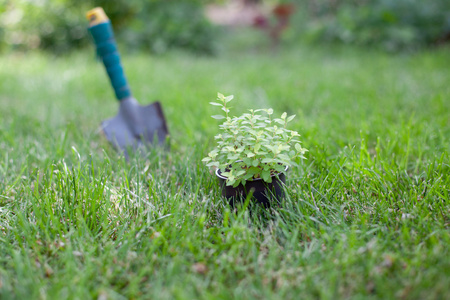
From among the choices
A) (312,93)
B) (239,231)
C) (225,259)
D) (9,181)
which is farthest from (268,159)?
(312,93)

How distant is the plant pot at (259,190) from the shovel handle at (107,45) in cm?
120

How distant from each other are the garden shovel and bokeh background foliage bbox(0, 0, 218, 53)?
3.91 m

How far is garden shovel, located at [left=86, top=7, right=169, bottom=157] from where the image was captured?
7.26 feet

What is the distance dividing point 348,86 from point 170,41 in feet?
11.9

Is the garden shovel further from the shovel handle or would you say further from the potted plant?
the potted plant

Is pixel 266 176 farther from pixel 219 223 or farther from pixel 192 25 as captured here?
pixel 192 25

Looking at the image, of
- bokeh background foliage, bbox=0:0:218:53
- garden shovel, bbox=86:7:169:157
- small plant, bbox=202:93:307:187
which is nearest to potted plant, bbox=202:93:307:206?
small plant, bbox=202:93:307:187

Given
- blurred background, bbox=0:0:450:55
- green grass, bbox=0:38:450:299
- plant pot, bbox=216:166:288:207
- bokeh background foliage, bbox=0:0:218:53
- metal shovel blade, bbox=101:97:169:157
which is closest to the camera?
green grass, bbox=0:38:450:299

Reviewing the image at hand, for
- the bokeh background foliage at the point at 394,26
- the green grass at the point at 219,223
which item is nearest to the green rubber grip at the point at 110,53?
the green grass at the point at 219,223

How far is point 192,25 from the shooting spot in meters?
6.36

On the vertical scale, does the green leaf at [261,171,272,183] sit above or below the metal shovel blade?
below

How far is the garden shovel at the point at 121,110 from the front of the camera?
2.21 m

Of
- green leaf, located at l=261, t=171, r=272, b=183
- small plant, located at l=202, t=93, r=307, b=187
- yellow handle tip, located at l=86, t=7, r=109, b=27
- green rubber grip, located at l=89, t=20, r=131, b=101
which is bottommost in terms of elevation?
green leaf, located at l=261, t=171, r=272, b=183

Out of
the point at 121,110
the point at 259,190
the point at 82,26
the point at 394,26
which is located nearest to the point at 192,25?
the point at 82,26
